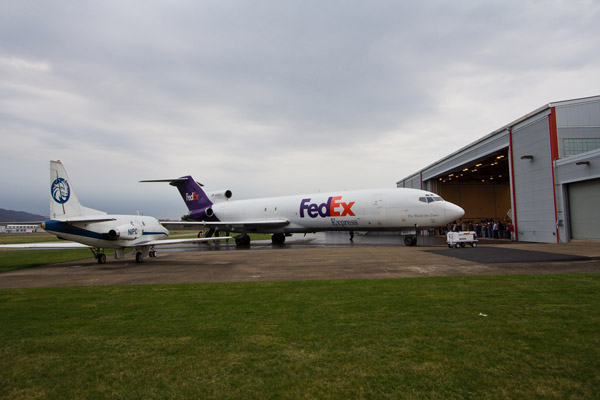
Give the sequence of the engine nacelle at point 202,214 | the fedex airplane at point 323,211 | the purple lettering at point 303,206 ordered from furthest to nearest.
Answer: the engine nacelle at point 202,214 < the purple lettering at point 303,206 < the fedex airplane at point 323,211

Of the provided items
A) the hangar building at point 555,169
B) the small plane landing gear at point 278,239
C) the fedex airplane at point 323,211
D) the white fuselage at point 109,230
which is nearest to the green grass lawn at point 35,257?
the white fuselage at point 109,230

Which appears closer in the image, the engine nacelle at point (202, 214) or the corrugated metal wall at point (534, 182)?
the corrugated metal wall at point (534, 182)

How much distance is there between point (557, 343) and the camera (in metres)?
4.11

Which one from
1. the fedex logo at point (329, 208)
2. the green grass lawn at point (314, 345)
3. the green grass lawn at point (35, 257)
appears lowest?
the green grass lawn at point (35, 257)

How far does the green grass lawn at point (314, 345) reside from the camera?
10.8ft

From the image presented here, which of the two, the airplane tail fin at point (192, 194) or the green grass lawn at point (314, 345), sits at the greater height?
the airplane tail fin at point (192, 194)

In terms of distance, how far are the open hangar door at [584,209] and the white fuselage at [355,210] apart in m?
6.64

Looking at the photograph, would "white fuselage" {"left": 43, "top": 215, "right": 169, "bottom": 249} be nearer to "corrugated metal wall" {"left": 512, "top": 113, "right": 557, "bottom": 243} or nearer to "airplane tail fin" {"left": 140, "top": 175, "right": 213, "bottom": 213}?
"airplane tail fin" {"left": 140, "top": 175, "right": 213, "bottom": 213}

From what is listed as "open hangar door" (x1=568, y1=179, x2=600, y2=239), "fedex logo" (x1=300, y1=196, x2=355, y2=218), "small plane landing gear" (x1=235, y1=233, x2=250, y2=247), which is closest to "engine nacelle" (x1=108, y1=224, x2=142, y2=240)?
"small plane landing gear" (x1=235, y1=233, x2=250, y2=247)

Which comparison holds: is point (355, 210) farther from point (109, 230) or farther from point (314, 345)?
point (314, 345)

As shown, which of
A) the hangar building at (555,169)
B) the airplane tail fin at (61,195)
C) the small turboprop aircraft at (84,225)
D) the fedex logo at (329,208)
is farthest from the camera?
the fedex logo at (329,208)

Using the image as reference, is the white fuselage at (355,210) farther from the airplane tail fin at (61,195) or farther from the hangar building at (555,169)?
the airplane tail fin at (61,195)

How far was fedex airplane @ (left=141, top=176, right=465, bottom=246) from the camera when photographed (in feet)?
71.5

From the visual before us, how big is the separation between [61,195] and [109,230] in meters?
2.32
